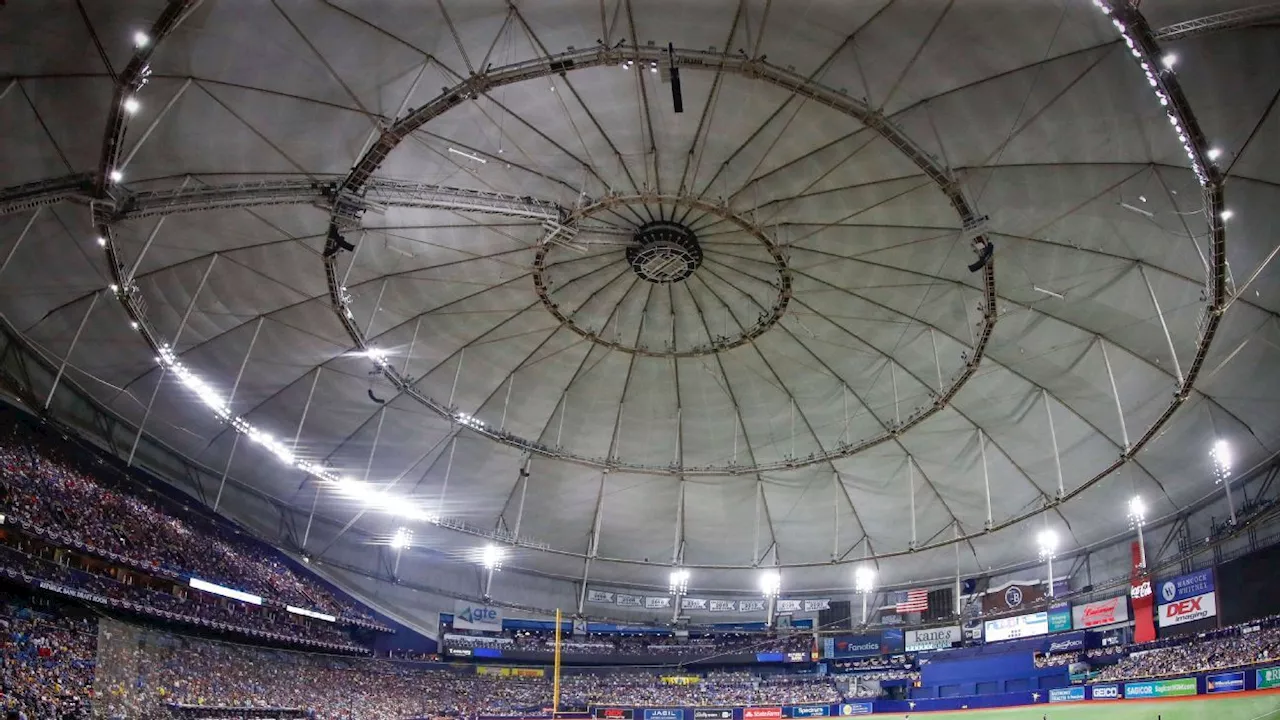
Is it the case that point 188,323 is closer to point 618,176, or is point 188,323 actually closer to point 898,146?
point 618,176

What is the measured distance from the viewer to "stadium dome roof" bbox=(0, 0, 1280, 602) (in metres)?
28.5

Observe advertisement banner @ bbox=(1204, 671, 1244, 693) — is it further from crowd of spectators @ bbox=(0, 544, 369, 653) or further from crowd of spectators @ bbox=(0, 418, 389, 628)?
crowd of spectators @ bbox=(0, 418, 389, 628)

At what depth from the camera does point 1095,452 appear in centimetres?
4816

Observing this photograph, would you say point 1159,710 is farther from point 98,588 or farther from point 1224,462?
point 98,588

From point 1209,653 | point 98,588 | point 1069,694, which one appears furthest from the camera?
point 1069,694

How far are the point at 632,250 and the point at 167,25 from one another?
22051 millimetres

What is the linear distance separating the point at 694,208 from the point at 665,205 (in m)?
1.53

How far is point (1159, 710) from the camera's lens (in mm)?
35094

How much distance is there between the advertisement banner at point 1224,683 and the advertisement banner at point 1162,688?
0.83m

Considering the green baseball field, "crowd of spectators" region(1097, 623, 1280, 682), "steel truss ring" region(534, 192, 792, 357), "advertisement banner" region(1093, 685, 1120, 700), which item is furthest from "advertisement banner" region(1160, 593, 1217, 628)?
"steel truss ring" region(534, 192, 792, 357)


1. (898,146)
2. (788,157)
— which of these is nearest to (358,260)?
(788,157)

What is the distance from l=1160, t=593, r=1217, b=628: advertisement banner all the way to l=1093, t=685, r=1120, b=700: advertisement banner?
6.86m

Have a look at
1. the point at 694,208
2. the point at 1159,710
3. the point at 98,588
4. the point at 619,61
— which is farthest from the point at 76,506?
the point at 1159,710

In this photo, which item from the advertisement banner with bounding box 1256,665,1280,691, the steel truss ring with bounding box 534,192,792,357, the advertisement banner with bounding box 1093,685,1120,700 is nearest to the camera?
the advertisement banner with bounding box 1256,665,1280,691
